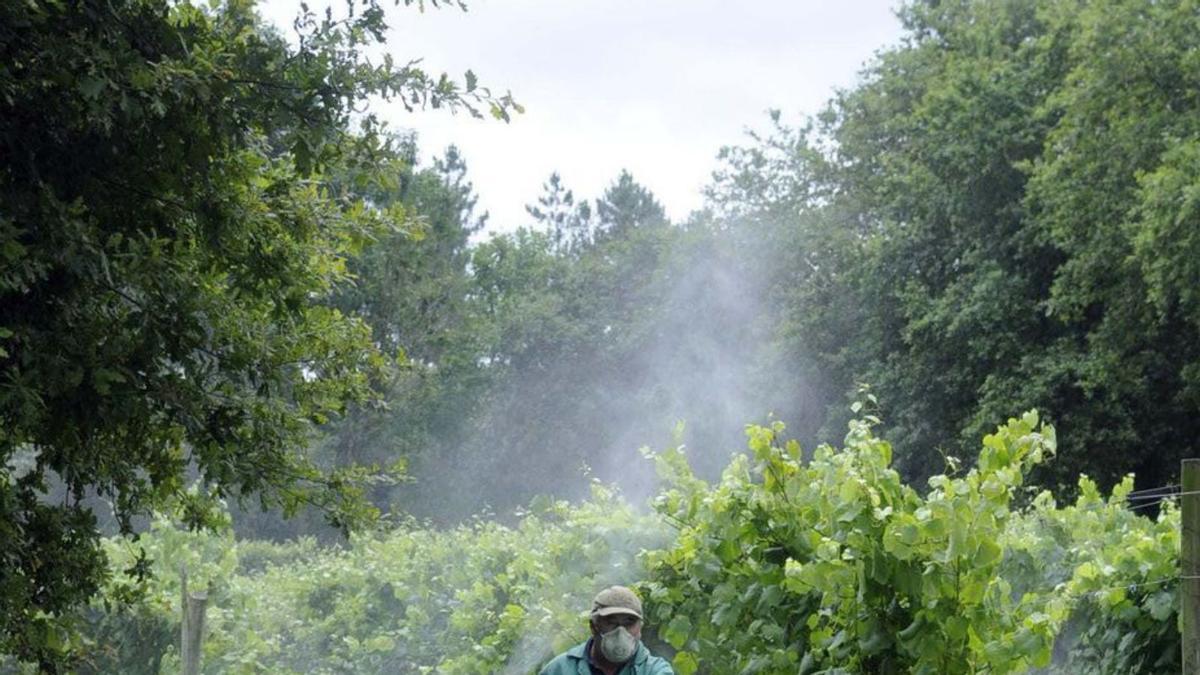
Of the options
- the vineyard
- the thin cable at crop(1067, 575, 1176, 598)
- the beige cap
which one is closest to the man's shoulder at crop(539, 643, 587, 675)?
the beige cap

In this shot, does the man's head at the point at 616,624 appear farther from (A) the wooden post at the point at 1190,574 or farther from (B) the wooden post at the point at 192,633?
(B) the wooden post at the point at 192,633

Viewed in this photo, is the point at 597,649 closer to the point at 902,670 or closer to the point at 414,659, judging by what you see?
the point at 902,670

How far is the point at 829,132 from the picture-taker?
4881 centimetres

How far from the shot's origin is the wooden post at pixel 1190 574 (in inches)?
264

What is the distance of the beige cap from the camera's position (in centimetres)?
603

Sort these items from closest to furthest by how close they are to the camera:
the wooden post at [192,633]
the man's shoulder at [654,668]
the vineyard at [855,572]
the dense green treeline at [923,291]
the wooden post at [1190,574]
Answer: the man's shoulder at [654,668]
the vineyard at [855,572]
the wooden post at [1190,574]
the wooden post at [192,633]
the dense green treeline at [923,291]

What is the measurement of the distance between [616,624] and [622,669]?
16 centimetres

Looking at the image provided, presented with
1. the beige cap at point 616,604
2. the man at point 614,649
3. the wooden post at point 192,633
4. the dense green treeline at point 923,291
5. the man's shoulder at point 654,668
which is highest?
the dense green treeline at point 923,291

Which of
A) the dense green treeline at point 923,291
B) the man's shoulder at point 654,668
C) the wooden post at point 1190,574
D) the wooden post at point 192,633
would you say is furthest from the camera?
the dense green treeline at point 923,291

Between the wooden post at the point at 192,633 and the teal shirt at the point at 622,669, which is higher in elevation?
the wooden post at the point at 192,633

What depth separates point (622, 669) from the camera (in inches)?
237

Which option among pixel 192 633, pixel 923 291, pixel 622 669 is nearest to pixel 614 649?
pixel 622 669

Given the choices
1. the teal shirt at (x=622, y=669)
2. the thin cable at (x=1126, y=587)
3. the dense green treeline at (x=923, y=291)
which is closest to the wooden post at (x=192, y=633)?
the thin cable at (x=1126, y=587)

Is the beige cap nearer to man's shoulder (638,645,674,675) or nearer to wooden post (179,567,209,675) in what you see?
man's shoulder (638,645,674,675)
